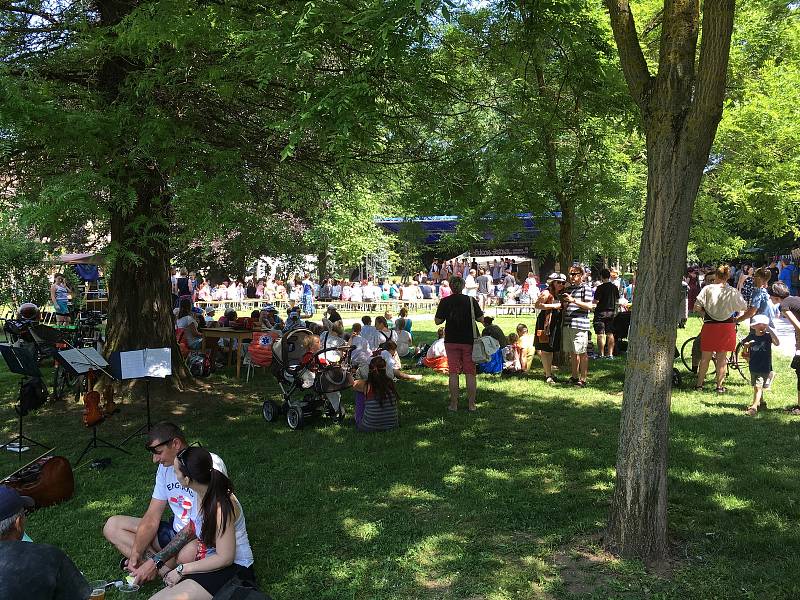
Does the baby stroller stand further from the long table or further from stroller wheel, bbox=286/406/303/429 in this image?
the long table

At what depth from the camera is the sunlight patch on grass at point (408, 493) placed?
571 cm

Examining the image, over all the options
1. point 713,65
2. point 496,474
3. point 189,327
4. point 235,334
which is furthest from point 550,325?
point 713,65

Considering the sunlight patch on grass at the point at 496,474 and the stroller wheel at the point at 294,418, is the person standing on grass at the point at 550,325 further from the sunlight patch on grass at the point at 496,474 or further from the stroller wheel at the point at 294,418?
the sunlight patch on grass at the point at 496,474

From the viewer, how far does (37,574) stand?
2371mm

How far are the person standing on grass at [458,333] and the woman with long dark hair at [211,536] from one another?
5048 mm

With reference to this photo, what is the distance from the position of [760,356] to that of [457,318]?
3730mm

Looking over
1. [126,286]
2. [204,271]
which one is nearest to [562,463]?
[126,286]

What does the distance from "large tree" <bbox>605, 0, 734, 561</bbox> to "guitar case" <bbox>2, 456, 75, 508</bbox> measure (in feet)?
15.2

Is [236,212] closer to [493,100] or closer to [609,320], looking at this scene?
[493,100]

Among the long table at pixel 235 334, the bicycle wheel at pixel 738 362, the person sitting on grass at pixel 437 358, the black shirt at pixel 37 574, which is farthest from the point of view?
the person sitting on grass at pixel 437 358

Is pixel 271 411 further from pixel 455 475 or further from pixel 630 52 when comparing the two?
pixel 630 52

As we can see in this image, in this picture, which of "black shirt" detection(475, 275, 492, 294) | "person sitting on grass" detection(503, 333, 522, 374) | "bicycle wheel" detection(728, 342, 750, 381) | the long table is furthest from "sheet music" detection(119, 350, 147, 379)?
"black shirt" detection(475, 275, 492, 294)

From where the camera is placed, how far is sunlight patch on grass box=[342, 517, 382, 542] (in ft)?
16.3

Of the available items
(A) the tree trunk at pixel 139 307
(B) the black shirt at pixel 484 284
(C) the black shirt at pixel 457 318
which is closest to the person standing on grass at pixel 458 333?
(C) the black shirt at pixel 457 318
